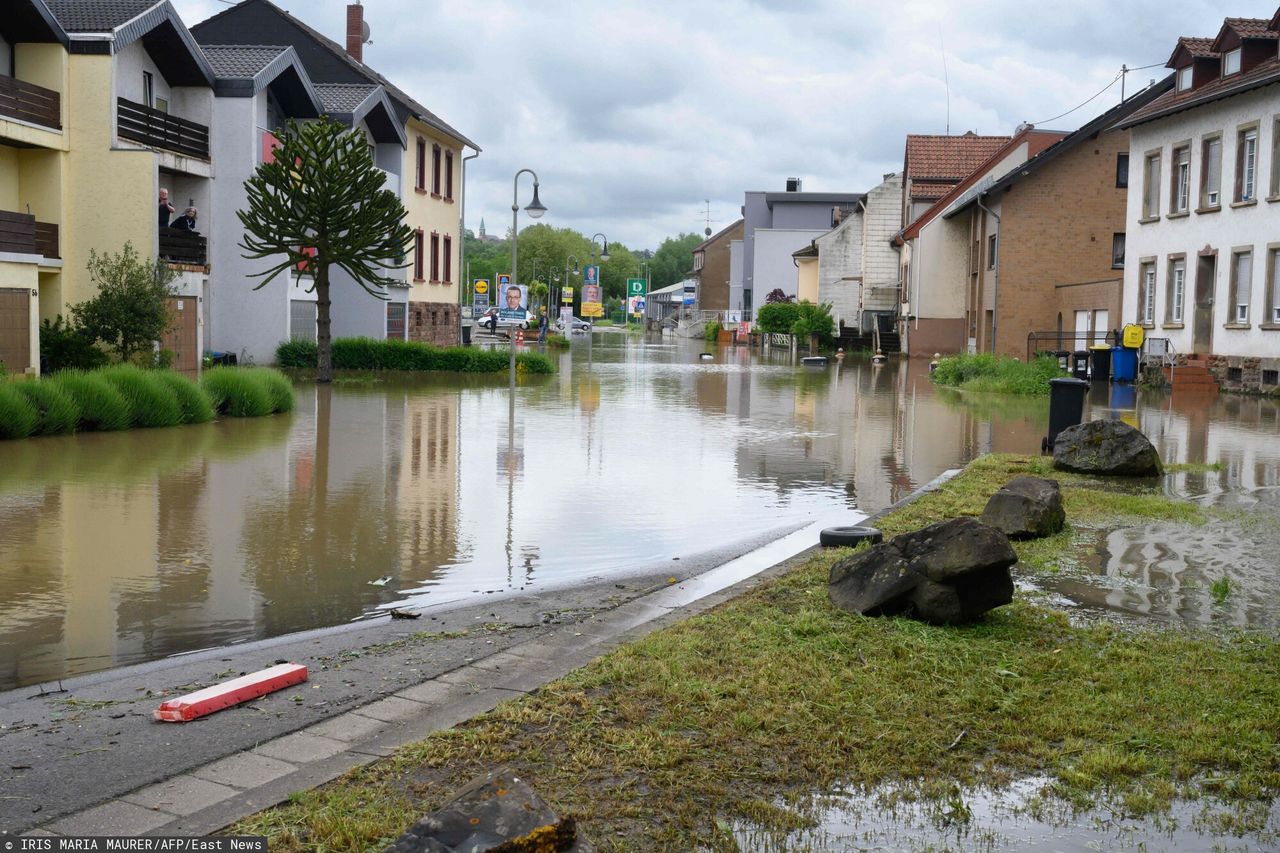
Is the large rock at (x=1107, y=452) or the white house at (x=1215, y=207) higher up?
the white house at (x=1215, y=207)

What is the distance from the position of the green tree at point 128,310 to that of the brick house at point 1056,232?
102ft

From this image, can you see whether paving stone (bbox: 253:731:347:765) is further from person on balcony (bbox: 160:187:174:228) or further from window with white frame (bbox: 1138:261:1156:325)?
window with white frame (bbox: 1138:261:1156:325)

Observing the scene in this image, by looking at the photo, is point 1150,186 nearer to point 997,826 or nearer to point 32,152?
point 32,152

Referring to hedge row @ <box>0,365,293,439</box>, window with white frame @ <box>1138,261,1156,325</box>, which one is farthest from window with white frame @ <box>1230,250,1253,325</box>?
hedge row @ <box>0,365,293,439</box>

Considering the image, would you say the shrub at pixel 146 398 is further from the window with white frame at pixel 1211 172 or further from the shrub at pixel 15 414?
the window with white frame at pixel 1211 172

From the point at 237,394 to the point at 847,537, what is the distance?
15.5 meters

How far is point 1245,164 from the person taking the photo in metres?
32.5

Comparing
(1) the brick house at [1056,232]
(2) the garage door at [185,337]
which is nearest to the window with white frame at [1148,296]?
(1) the brick house at [1056,232]

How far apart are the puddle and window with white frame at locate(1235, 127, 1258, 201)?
31480 millimetres

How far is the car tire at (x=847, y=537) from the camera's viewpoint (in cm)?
1027

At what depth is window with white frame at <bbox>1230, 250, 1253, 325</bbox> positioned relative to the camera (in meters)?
32.3

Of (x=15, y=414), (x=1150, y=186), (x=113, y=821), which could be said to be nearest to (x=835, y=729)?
(x=113, y=821)

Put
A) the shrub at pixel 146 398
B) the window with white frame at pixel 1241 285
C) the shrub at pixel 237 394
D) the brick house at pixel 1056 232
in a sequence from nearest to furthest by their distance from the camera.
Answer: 1. the shrub at pixel 146 398
2. the shrub at pixel 237 394
3. the window with white frame at pixel 1241 285
4. the brick house at pixel 1056 232

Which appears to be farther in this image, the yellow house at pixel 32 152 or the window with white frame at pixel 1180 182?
the window with white frame at pixel 1180 182
